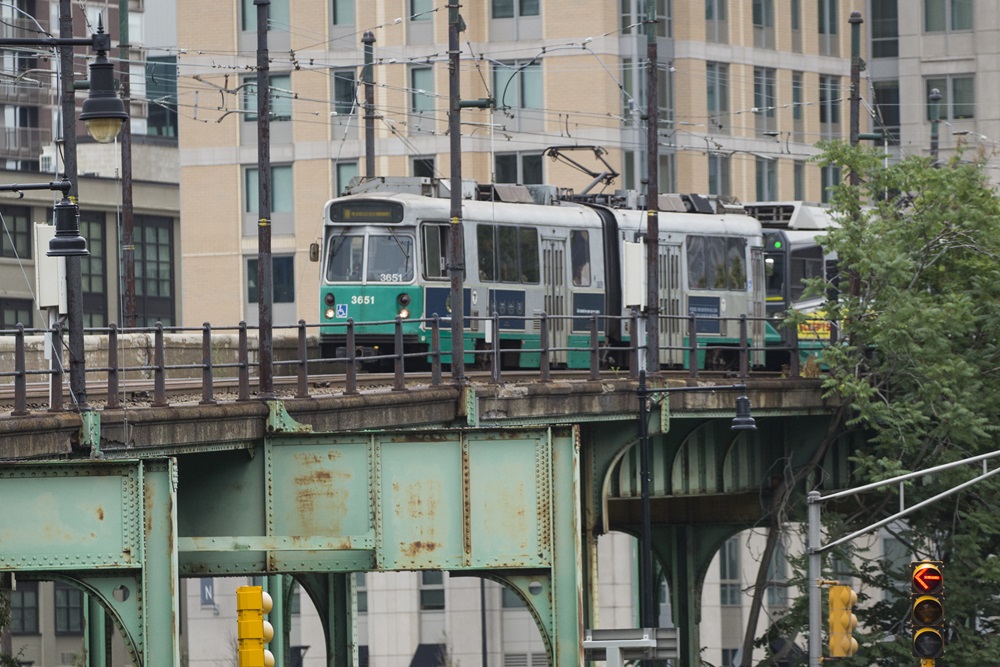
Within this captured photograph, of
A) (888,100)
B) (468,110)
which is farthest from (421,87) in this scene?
(888,100)

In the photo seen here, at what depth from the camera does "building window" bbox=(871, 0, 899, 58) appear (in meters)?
81.1

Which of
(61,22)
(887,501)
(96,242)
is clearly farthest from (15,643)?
(61,22)

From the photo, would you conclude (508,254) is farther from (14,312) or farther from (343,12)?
(14,312)

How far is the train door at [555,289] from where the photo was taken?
42.8 metres

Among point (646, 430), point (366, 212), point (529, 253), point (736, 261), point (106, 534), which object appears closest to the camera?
point (106, 534)

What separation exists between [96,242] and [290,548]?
5902cm

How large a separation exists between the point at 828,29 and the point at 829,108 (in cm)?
268

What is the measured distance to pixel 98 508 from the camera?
2172 centimetres

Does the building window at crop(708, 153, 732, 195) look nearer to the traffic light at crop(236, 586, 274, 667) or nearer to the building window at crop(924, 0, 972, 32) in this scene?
the building window at crop(924, 0, 972, 32)

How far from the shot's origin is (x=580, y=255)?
144 ft

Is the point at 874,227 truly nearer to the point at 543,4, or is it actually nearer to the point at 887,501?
the point at 887,501

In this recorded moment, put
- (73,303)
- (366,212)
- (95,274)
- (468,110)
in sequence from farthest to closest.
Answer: (95,274), (468,110), (366,212), (73,303)

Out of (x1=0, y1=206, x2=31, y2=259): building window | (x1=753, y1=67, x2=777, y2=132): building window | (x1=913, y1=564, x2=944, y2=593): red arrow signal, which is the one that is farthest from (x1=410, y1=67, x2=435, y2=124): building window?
(x1=913, y1=564, x2=944, y2=593): red arrow signal

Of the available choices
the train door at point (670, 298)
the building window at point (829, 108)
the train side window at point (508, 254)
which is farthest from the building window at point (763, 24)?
the train side window at point (508, 254)
